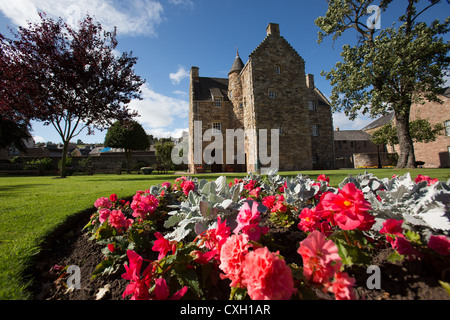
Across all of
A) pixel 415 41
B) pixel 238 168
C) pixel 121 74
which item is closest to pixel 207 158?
pixel 238 168

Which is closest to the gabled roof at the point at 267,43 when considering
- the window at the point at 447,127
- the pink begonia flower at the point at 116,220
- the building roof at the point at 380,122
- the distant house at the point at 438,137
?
the distant house at the point at 438,137

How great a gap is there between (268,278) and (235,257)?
0.57 ft

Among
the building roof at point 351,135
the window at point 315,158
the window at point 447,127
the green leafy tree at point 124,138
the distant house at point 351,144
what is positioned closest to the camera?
the window at point 447,127

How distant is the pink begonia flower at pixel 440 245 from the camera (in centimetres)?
102

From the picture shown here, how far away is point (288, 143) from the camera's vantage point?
19547 mm

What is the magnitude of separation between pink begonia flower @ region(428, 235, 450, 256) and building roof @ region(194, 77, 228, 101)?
22781 mm

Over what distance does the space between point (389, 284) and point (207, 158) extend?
828 inches

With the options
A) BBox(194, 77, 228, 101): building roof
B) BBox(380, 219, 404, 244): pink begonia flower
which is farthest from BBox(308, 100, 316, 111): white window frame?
BBox(380, 219, 404, 244): pink begonia flower

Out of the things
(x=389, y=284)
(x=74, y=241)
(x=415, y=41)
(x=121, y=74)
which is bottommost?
(x=74, y=241)

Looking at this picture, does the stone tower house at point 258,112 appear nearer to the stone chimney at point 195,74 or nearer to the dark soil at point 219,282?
the stone chimney at point 195,74

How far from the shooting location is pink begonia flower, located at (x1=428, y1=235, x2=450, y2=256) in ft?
3.34

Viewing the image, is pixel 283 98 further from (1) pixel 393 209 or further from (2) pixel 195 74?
(1) pixel 393 209

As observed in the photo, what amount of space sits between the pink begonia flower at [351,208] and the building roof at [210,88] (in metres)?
22.6
